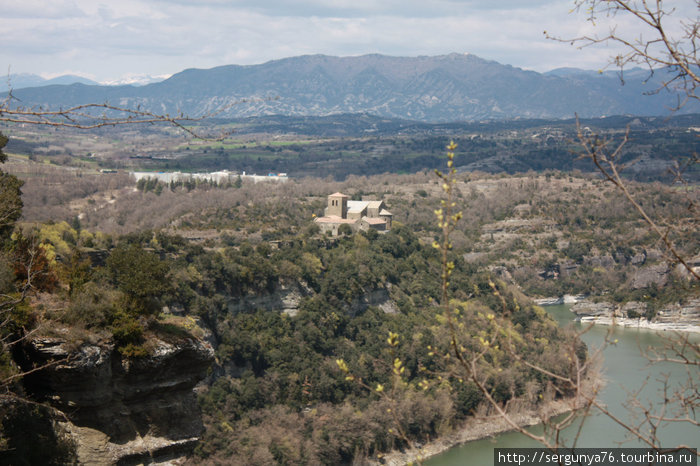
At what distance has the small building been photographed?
41.4 meters

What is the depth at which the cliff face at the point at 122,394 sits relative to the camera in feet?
28.7

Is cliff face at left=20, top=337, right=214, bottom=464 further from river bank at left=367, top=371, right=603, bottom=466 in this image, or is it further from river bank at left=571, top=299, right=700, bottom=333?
river bank at left=571, top=299, right=700, bottom=333

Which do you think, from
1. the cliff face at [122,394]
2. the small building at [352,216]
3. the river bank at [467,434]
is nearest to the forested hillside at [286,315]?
the cliff face at [122,394]

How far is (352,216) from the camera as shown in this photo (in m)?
43.4

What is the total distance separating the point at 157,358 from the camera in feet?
31.5

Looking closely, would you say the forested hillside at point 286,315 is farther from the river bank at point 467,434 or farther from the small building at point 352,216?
the small building at point 352,216

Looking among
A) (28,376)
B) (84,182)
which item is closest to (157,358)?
(28,376)

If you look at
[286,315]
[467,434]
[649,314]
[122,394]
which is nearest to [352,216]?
[286,315]

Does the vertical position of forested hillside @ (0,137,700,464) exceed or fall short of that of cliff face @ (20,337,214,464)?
it falls short

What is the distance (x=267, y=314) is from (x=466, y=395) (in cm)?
859

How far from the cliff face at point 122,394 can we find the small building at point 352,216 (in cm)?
2948

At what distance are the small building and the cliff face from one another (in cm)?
2948

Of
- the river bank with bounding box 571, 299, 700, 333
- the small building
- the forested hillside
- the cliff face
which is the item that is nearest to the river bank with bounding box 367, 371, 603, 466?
the forested hillside

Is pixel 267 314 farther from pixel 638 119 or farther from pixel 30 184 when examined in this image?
pixel 638 119
